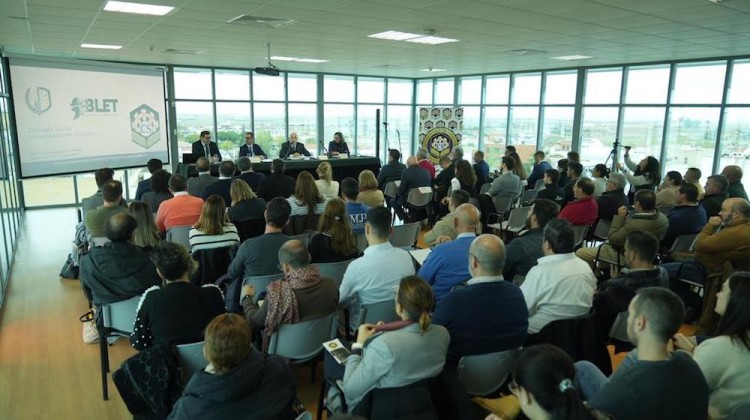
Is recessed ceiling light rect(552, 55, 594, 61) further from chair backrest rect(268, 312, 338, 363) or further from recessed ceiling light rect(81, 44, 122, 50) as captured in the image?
chair backrest rect(268, 312, 338, 363)

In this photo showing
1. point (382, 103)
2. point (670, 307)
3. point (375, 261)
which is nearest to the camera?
point (670, 307)

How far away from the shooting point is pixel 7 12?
5.13 meters

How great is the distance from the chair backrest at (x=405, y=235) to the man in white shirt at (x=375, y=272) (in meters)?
1.64

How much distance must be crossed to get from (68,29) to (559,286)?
6.98 metres

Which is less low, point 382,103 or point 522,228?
point 382,103

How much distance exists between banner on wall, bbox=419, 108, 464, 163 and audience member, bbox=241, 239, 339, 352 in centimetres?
1034

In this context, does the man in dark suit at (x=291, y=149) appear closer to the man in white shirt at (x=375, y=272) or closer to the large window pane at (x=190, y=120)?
the large window pane at (x=190, y=120)

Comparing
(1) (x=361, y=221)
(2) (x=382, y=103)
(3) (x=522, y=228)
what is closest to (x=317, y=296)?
(1) (x=361, y=221)

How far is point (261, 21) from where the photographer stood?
6059 millimetres

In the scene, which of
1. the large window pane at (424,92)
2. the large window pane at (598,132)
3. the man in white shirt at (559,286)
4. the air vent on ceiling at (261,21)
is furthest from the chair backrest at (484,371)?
the large window pane at (424,92)

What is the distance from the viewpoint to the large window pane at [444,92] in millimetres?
15180

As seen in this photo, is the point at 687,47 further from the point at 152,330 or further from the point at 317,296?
the point at 152,330

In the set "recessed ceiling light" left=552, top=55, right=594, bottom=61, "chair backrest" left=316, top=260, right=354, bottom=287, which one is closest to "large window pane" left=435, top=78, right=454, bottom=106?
"recessed ceiling light" left=552, top=55, right=594, bottom=61

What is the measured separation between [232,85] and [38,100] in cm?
573
